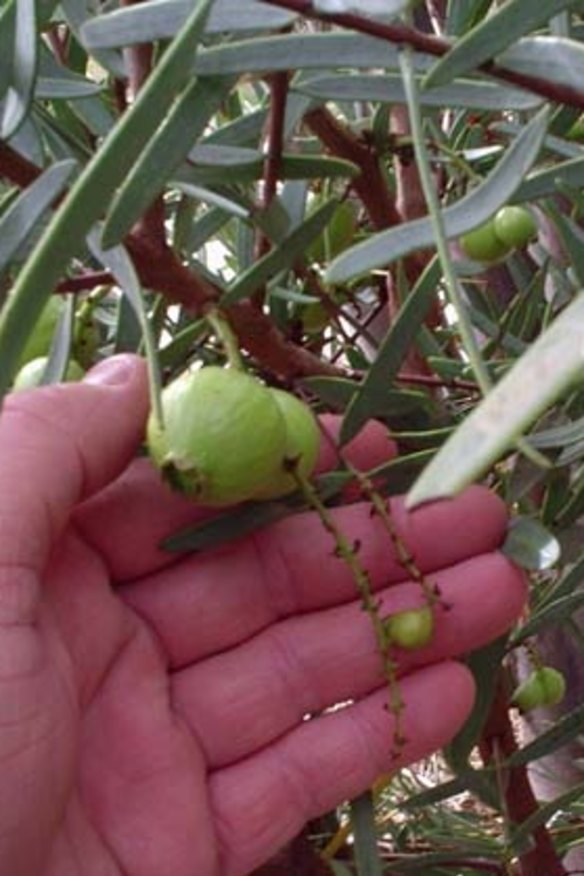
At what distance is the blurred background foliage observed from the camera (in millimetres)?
516

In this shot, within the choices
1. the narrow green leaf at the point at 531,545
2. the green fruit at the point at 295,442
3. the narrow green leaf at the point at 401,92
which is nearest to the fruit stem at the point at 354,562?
the green fruit at the point at 295,442

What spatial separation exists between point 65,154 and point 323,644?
498 mm

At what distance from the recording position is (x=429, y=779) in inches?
88.8

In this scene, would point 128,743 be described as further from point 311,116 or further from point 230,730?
point 311,116

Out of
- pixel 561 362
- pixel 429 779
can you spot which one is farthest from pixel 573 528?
pixel 429 779

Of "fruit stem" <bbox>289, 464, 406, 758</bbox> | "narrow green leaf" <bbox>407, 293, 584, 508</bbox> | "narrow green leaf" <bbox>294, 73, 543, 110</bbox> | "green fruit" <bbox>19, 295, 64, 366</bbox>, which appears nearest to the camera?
"narrow green leaf" <bbox>407, 293, 584, 508</bbox>

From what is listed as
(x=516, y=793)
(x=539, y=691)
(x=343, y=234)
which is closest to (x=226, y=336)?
(x=343, y=234)

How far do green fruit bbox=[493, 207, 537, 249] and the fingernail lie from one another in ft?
1.24

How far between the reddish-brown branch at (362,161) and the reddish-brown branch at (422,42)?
0.44 metres

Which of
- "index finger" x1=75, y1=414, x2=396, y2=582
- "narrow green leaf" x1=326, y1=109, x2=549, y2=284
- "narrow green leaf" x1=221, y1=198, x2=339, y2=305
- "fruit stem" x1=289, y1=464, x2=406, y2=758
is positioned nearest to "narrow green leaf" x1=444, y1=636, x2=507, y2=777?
"fruit stem" x1=289, y1=464, x2=406, y2=758

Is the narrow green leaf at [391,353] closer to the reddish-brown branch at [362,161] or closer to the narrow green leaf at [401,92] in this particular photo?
the narrow green leaf at [401,92]

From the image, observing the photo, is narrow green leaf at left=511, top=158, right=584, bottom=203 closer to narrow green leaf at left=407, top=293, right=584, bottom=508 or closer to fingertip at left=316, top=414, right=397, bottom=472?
fingertip at left=316, top=414, right=397, bottom=472

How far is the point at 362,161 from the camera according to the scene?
1129 millimetres

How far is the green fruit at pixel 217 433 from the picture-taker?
2.26 ft
